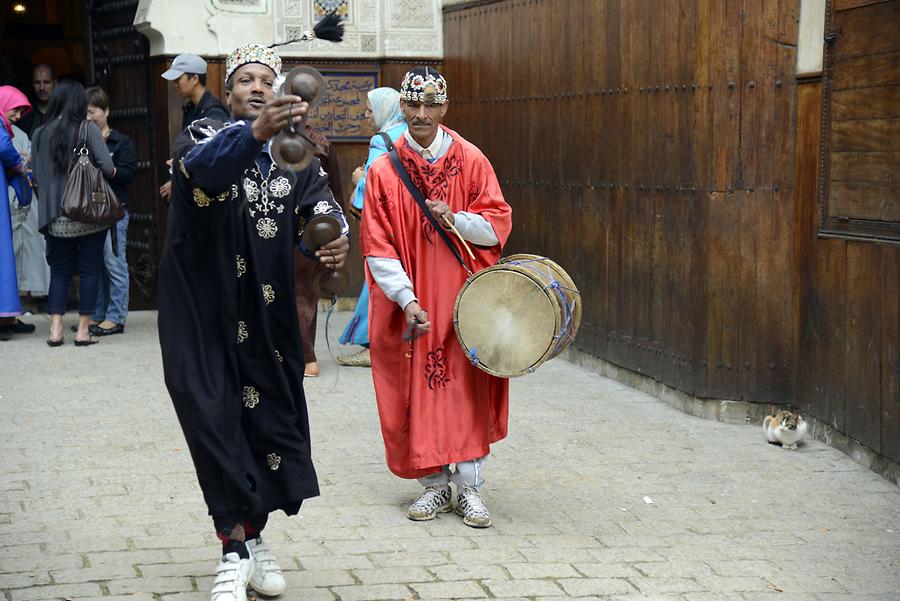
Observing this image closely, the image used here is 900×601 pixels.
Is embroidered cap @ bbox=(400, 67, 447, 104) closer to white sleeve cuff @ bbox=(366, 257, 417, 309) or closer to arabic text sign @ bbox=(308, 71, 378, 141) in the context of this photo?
white sleeve cuff @ bbox=(366, 257, 417, 309)

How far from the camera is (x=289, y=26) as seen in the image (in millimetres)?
10844

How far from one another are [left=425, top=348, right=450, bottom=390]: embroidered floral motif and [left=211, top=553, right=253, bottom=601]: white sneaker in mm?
1274

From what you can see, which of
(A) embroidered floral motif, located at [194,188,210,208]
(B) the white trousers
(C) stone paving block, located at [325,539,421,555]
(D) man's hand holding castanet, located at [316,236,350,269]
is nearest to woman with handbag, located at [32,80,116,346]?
(B) the white trousers

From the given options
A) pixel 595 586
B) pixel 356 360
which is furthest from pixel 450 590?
pixel 356 360

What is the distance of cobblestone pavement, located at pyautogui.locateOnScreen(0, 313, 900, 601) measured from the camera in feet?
15.4

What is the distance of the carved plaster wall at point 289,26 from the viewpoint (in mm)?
10555

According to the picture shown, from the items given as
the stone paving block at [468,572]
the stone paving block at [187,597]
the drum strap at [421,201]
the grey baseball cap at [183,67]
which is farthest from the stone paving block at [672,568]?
the grey baseball cap at [183,67]

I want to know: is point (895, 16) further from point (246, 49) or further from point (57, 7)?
point (57, 7)

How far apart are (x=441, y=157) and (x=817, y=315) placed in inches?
94.0

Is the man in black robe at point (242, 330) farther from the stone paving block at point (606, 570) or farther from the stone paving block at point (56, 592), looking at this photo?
the stone paving block at point (606, 570)

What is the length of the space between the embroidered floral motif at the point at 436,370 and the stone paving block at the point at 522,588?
3.25 feet

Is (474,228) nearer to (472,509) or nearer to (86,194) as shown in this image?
(472,509)

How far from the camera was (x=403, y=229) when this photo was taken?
17.8 feet

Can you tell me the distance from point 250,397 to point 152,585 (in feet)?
2.63
